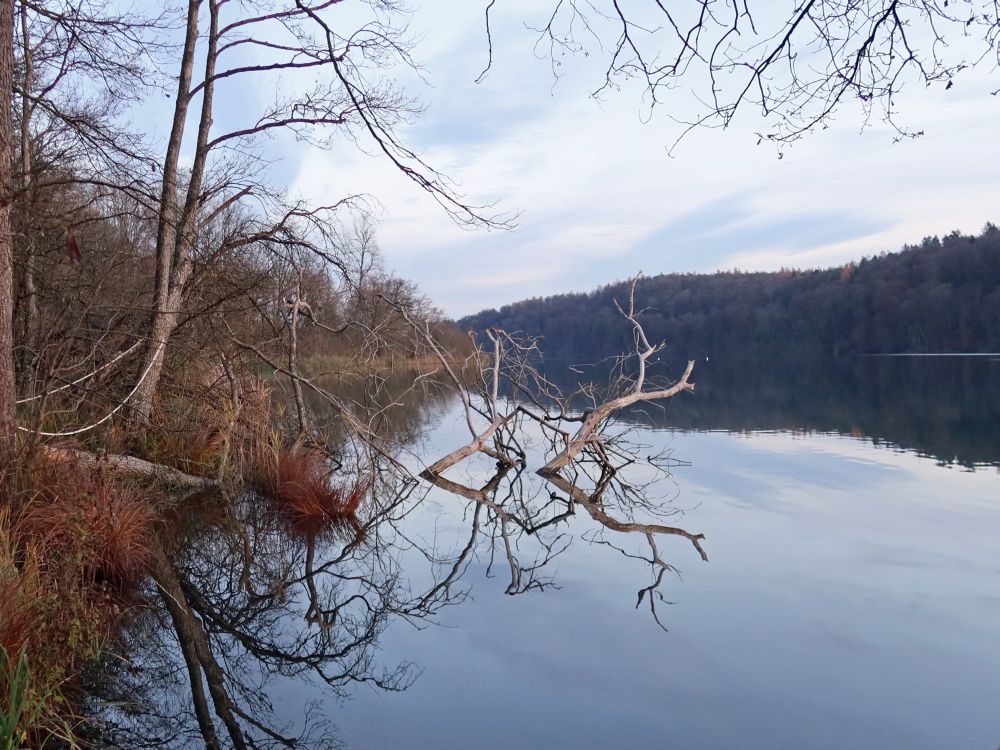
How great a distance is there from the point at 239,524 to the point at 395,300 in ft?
9.34

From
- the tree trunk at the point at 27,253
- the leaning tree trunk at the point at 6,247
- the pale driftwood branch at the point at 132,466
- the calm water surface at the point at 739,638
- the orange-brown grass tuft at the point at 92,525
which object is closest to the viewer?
the calm water surface at the point at 739,638

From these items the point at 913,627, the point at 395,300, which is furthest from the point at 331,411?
the point at 913,627

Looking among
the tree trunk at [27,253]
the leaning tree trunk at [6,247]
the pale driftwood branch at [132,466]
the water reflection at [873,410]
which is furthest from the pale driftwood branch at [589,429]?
the leaning tree trunk at [6,247]

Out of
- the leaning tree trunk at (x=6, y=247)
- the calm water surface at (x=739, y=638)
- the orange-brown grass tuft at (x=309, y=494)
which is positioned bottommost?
the calm water surface at (x=739, y=638)

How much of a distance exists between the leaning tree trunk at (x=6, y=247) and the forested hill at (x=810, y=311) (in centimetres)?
4201

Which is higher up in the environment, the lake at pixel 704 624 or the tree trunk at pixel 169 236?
the tree trunk at pixel 169 236

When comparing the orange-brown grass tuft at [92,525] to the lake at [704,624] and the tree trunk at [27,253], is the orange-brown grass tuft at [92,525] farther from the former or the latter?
the tree trunk at [27,253]

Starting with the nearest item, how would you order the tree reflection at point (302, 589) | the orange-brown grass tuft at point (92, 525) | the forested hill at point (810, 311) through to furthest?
the tree reflection at point (302, 589) < the orange-brown grass tuft at point (92, 525) < the forested hill at point (810, 311)

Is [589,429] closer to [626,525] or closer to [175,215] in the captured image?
[626,525]

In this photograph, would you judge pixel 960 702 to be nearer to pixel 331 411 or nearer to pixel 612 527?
pixel 612 527

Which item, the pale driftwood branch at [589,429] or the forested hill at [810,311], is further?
the forested hill at [810,311]

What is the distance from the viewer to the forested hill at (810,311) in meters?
55.0

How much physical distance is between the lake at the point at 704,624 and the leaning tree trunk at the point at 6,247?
7.66 ft

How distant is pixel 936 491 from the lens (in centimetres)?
968
